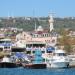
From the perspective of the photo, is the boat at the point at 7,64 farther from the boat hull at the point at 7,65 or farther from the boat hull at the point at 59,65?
the boat hull at the point at 59,65

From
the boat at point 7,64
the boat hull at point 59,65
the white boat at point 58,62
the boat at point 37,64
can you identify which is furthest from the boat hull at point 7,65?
the boat hull at point 59,65

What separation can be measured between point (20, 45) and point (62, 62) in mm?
22857

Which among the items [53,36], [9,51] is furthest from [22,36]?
[9,51]

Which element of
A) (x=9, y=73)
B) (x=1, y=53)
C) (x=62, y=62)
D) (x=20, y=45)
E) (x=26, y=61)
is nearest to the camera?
(x=9, y=73)

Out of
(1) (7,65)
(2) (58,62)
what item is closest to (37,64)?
(2) (58,62)

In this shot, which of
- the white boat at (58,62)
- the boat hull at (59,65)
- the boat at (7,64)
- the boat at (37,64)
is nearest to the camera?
the boat at (37,64)

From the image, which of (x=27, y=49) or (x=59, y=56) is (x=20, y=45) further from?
(x=59, y=56)

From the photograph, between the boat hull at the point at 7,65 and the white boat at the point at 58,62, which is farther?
the white boat at the point at 58,62

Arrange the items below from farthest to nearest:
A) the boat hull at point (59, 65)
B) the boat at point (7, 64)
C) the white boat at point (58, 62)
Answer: the white boat at point (58, 62), the boat hull at point (59, 65), the boat at point (7, 64)

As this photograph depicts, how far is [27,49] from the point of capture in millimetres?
80500

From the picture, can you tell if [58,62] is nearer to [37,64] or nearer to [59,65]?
[59,65]

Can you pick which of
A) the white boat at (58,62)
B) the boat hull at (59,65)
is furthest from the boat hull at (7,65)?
the boat hull at (59,65)

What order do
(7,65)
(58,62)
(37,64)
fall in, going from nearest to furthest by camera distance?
(7,65) → (37,64) → (58,62)

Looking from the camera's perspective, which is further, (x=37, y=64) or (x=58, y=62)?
(x=58, y=62)
